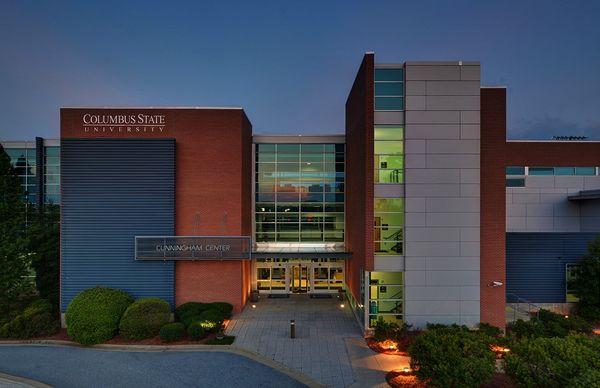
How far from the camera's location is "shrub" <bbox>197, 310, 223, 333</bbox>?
54.3 ft

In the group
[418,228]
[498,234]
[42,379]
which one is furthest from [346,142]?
[42,379]

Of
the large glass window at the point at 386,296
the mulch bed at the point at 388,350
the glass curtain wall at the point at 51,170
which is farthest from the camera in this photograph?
the glass curtain wall at the point at 51,170

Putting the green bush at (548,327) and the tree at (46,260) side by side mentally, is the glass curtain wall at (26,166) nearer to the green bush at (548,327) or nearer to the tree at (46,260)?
the tree at (46,260)

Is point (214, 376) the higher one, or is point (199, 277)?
point (199, 277)

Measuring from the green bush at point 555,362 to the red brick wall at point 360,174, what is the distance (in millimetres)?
7563

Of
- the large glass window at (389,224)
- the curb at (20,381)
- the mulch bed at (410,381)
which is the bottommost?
the curb at (20,381)

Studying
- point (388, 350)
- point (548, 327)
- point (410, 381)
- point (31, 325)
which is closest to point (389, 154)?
point (388, 350)

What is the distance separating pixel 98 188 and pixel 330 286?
1730 centimetres

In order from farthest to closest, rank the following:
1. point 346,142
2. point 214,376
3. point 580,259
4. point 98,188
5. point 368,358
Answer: point 346,142 < point 580,259 < point 98,188 < point 368,358 < point 214,376

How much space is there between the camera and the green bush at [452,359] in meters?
9.80

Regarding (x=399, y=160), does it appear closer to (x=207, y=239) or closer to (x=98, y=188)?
(x=207, y=239)

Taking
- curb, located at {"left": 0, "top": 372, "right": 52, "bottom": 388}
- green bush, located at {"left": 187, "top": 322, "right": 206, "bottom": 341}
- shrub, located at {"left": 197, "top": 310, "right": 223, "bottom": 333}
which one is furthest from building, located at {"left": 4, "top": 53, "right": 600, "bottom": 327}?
curb, located at {"left": 0, "top": 372, "right": 52, "bottom": 388}

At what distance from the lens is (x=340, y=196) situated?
2517cm

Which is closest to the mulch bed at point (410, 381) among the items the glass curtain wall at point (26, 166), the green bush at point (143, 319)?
the green bush at point (143, 319)
